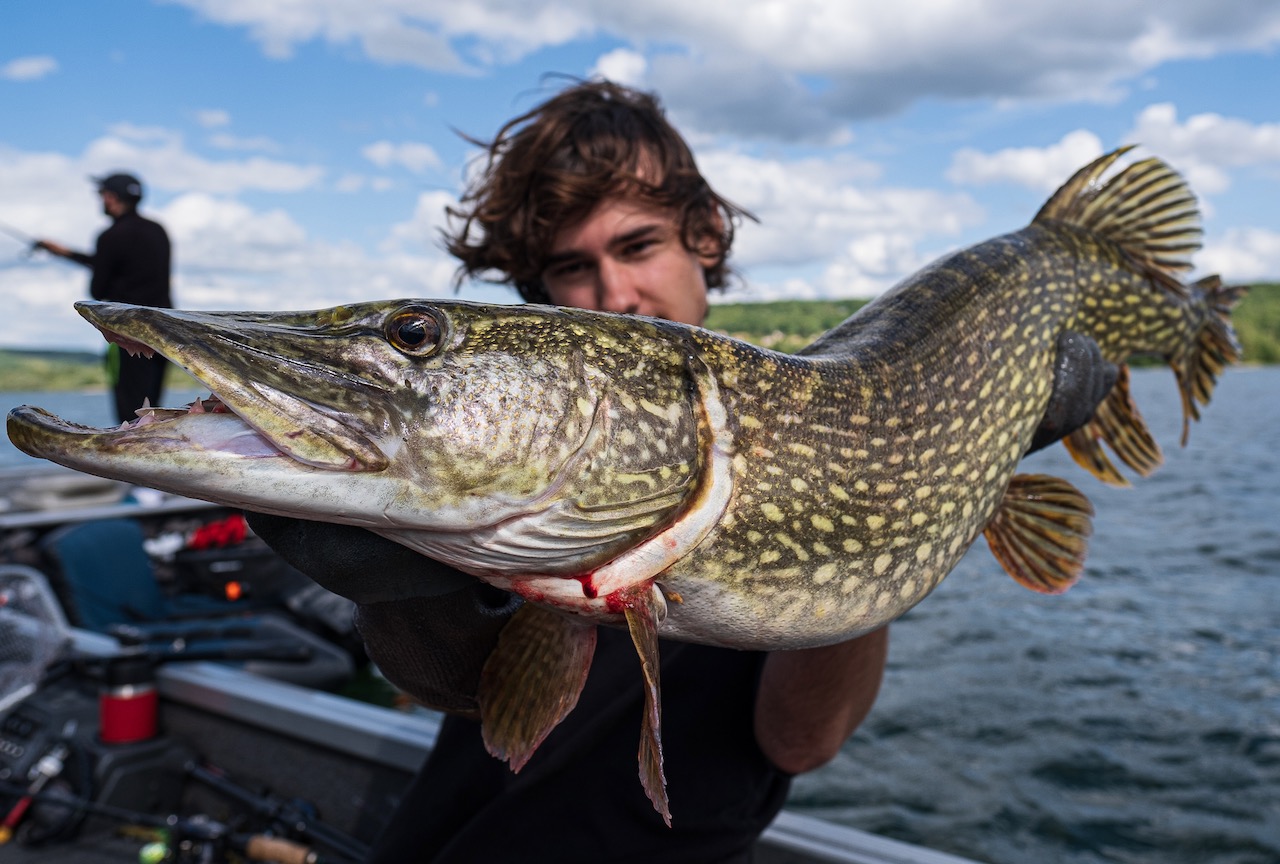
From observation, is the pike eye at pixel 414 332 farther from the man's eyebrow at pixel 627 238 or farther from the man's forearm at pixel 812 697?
the man's eyebrow at pixel 627 238

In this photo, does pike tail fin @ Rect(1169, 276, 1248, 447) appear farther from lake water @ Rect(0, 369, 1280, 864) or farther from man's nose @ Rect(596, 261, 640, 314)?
lake water @ Rect(0, 369, 1280, 864)

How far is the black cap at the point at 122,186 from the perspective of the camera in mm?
6112

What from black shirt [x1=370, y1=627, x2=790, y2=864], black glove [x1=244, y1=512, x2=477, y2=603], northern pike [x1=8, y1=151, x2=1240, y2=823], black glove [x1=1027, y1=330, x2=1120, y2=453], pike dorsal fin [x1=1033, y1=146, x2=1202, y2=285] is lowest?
black shirt [x1=370, y1=627, x2=790, y2=864]

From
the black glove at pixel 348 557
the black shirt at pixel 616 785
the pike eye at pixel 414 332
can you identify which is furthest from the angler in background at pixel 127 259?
the pike eye at pixel 414 332

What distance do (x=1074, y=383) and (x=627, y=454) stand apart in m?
1.02

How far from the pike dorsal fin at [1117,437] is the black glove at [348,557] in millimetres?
1407

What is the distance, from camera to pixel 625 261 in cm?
216

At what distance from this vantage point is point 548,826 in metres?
1.56

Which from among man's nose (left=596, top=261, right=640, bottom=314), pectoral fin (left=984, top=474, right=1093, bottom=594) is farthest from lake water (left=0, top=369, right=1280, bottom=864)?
pectoral fin (left=984, top=474, right=1093, bottom=594)

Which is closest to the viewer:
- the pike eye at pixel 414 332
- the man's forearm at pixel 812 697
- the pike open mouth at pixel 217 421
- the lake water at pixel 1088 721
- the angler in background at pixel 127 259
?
the pike open mouth at pixel 217 421

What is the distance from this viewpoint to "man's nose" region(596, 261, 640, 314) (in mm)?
2127

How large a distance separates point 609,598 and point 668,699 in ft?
2.07

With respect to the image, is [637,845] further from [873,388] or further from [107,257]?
[107,257]

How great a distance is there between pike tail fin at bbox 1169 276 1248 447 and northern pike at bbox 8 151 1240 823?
650 mm
